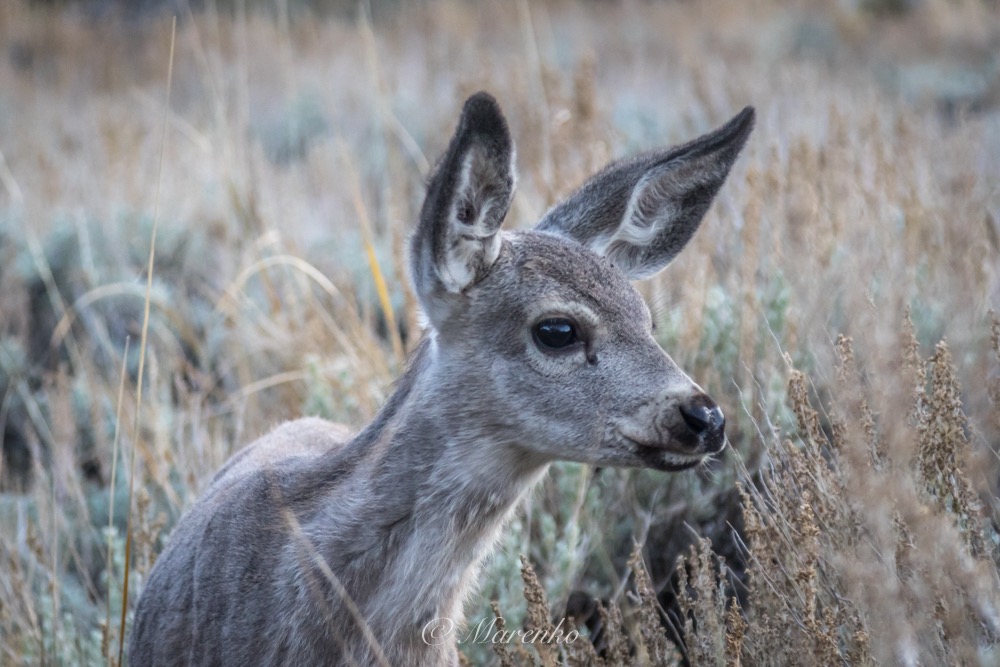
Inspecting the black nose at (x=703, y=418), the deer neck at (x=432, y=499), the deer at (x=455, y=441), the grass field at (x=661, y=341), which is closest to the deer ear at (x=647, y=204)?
the deer at (x=455, y=441)

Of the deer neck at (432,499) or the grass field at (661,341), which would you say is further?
the deer neck at (432,499)

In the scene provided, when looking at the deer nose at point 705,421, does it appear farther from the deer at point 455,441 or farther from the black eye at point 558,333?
the black eye at point 558,333

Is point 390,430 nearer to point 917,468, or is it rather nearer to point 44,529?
point 917,468

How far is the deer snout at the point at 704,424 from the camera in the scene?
2793 millimetres

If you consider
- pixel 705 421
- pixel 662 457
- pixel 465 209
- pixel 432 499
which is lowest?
pixel 432 499

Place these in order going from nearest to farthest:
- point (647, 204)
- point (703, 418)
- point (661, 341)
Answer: point (703, 418), point (647, 204), point (661, 341)

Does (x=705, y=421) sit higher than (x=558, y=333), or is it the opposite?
(x=558, y=333)

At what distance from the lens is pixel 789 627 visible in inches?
115

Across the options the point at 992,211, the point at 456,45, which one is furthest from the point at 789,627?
the point at 456,45

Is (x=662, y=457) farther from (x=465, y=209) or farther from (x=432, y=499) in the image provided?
(x=465, y=209)

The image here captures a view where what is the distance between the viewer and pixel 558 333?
3037mm

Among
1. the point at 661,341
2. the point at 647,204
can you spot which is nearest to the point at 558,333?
the point at 647,204

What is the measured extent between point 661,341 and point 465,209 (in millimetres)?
2046

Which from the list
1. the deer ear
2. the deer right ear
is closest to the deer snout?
the deer right ear
